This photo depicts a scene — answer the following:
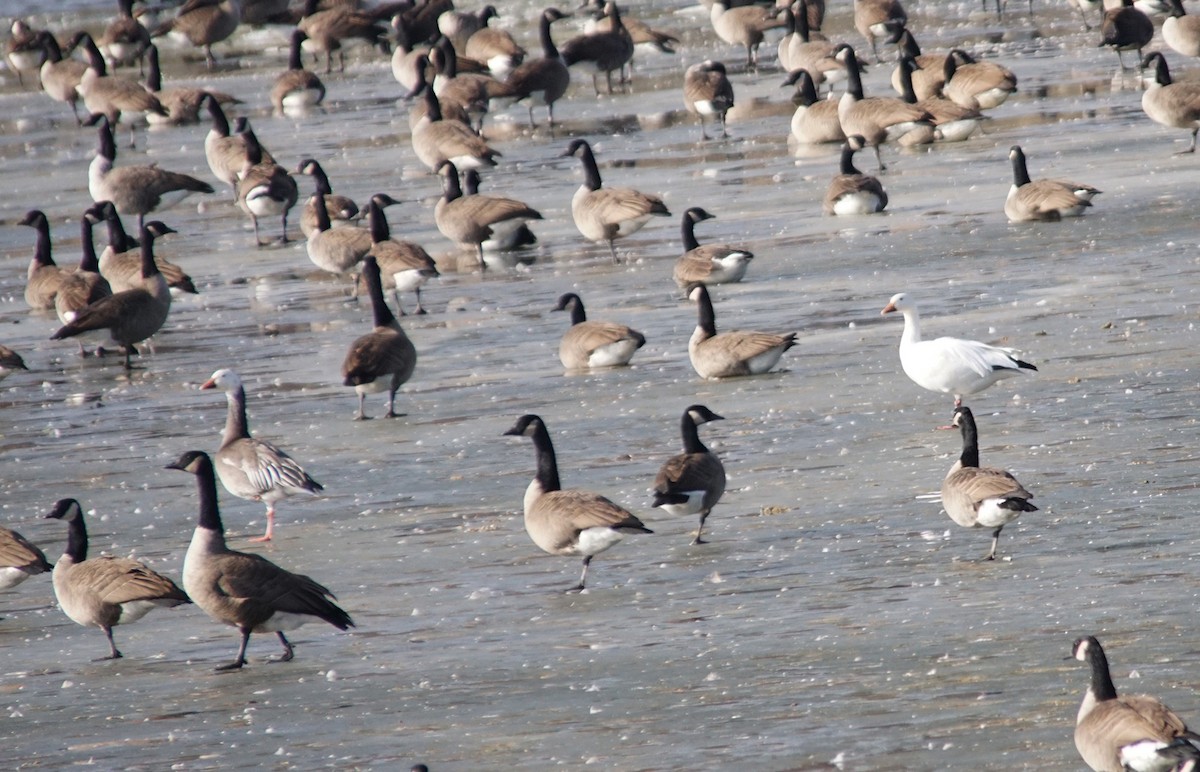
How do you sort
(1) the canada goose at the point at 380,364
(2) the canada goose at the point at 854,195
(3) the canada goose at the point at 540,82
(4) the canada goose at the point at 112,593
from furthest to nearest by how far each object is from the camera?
(3) the canada goose at the point at 540,82 < (2) the canada goose at the point at 854,195 < (1) the canada goose at the point at 380,364 < (4) the canada goose at the point at 112,593

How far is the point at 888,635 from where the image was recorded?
8633mm

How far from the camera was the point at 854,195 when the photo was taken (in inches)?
832

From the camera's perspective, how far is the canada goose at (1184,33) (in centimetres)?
2989

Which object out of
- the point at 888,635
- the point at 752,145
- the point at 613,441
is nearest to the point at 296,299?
the point at 613,441

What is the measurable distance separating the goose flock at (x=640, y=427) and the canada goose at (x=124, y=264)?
0.06 m

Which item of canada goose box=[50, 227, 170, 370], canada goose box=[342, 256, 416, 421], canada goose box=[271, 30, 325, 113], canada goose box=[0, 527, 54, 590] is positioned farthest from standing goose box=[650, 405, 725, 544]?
canada goose box=[271, 30, 325, 113]

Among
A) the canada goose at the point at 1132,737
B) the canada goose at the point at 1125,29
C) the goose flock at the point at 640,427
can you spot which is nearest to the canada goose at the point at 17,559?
the goose flock at the point at 640,427

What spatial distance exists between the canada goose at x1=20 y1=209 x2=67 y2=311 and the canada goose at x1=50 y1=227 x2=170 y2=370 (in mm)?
1907

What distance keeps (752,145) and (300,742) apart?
68.6ft

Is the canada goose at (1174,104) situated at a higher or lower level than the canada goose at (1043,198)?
higher

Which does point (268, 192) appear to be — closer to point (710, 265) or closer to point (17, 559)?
point (710, 265)

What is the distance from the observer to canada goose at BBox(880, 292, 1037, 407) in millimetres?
12586

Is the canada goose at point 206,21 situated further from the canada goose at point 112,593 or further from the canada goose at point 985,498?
the canada goose at point 985,498

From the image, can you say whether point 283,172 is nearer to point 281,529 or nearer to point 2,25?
point 281,529
